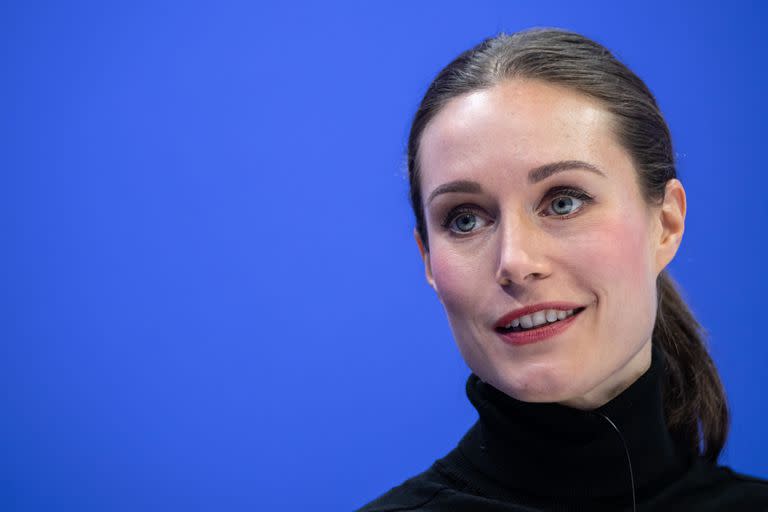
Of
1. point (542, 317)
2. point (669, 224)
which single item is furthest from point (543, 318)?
point (669, 224)

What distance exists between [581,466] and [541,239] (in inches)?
16.0

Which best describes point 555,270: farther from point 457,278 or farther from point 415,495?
point 415,495

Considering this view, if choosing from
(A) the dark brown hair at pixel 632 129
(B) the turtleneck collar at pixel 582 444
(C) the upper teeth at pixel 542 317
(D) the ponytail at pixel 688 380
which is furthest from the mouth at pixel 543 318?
(D) the ponytail at pixel 688 380

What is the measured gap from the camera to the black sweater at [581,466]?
1797 millimetres

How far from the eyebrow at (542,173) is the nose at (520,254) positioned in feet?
0.25

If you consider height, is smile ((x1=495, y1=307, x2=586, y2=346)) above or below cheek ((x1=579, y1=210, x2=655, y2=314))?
below

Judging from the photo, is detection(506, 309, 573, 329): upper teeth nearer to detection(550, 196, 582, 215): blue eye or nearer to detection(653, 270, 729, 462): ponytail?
detection(550, 196, 582, 215): blue eye

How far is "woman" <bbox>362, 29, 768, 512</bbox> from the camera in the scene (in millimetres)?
1723

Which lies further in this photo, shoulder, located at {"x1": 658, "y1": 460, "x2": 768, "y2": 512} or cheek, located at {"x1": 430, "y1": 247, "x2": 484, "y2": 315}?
shoulder, located at {"x1": 658, "y1": 460, "x2": 768, "y2": 512}

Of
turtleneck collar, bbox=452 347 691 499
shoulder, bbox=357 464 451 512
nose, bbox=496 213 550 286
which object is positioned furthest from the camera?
shoulder, bbox=357 464 451 512

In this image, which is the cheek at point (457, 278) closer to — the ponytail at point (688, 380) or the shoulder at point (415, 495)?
the shoulder at point (415, 495)

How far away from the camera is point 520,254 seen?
1691mm

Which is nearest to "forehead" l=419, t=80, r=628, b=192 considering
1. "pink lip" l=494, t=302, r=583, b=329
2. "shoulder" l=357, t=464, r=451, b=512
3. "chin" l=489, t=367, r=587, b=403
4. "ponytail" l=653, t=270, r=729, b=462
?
"pink lip" l=494, t=302, r=583, b=329

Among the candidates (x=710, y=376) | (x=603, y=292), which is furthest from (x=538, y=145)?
(x=710, y=376)
